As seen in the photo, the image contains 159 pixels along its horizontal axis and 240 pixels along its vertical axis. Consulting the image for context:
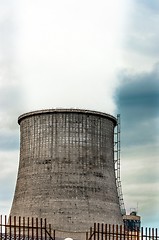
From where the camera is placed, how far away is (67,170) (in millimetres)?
26719

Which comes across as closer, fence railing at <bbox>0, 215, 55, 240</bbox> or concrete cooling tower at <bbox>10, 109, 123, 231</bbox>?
fence railing at <bbox>0, 215, 55, 240</bbox>

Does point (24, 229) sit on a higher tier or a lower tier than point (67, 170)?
lower

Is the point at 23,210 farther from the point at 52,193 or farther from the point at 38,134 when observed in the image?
the point at 38,134

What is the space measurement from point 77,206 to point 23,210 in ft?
6.93

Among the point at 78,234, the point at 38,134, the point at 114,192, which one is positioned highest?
the point at 38,134

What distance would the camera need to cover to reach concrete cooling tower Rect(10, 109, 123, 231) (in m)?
26.5

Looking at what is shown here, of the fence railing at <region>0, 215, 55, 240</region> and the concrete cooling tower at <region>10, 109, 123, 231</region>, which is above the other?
the concrete cooling tower at <region>10, 109, 123, 231</region>

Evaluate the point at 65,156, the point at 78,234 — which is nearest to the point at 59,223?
the point at 78,234

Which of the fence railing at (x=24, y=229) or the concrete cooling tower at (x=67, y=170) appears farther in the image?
the concrete cooling tower at (x=67, y=170)

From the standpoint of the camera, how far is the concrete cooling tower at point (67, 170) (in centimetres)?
2650

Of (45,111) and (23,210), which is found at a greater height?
(45,111)

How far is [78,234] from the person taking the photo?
2722 cm

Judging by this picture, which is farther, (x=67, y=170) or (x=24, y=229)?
(x=67, y=170)

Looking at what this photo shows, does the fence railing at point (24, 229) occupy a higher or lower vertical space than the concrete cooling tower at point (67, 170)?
lower
